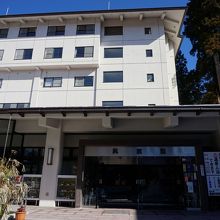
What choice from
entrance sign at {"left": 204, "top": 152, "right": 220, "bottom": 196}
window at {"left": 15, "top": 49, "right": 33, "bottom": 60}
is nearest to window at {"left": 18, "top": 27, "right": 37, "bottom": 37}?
window at {"left": 15, "top": 49, "right": 33, "bottom": 60}

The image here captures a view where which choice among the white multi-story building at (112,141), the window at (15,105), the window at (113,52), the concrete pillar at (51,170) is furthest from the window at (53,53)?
the concrete pillar at (51,170)

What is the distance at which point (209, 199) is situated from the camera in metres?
10.6

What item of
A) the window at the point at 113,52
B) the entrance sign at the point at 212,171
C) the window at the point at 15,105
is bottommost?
the entrance sign at the point at 212,171

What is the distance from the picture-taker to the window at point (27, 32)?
2231 cm

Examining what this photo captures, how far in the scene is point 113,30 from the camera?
22172mm

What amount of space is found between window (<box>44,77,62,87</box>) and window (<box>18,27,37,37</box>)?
4695 mm

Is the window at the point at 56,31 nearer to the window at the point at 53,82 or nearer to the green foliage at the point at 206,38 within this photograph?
the window at the point at 53,82

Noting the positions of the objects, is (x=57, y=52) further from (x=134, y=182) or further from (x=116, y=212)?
(x=116, y=212)

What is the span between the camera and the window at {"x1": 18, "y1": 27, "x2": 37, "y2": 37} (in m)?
22.3

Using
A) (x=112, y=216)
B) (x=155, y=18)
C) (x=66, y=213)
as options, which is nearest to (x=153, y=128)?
(x=112, y=216)

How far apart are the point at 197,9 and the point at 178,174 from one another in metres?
15.3

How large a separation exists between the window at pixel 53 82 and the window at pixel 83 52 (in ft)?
8.34

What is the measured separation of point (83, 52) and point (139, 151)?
12.4 meters

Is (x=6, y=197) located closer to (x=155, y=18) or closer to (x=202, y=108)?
(x=202, y=108)
